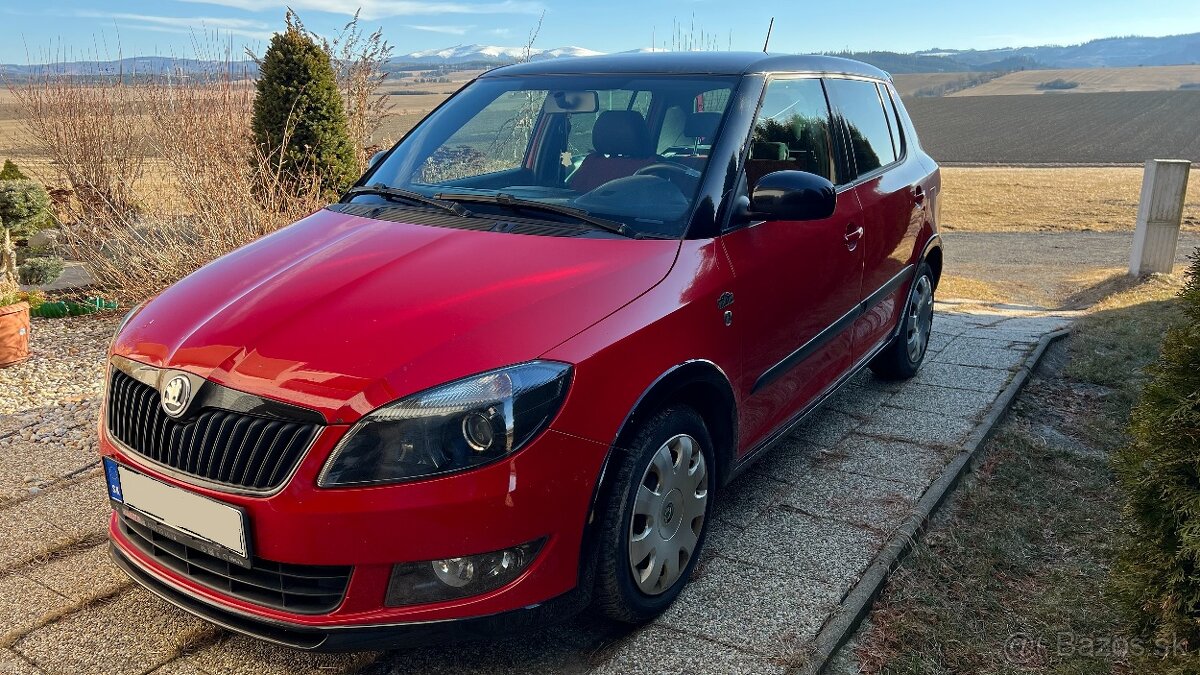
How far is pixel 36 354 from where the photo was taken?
598 centimetres

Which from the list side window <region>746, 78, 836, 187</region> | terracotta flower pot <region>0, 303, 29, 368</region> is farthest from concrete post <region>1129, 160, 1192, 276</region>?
terracotta flower pot <region>0, 303, 29, 368</region>

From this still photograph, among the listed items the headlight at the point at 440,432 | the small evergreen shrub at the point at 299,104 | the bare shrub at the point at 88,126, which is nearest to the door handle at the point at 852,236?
the headlight at the point at 440,432

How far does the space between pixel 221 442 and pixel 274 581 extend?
0.39 m

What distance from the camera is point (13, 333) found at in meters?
5.62

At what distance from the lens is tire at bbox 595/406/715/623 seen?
2.53 metres

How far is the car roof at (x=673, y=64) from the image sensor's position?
3629 mm

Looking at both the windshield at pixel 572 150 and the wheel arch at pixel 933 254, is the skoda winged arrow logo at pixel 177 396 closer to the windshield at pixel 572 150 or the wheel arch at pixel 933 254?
the windshield at pixel 572 150

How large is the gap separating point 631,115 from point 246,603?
2302 mm

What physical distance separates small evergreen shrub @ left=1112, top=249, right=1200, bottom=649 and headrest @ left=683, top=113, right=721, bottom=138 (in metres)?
1.62

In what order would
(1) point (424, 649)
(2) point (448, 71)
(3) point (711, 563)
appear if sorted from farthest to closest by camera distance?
1. (2) point (448, 71)
2. (3) point (711, 563)
3. (1) point (424, 649)

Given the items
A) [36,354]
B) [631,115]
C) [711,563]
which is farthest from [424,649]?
[36,354]

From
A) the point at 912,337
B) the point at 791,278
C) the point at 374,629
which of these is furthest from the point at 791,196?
the point at 912,337

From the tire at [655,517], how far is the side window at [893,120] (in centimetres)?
287

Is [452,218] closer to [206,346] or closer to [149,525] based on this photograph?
[206,346]
